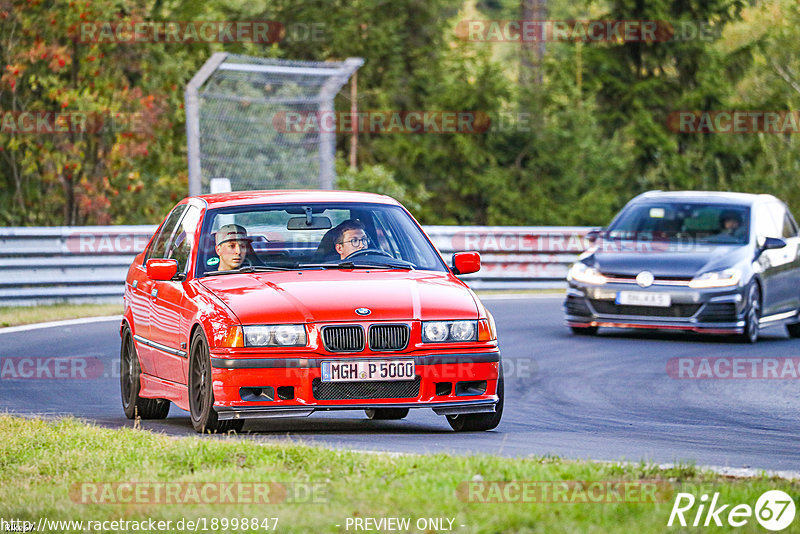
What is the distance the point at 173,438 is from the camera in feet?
28.1

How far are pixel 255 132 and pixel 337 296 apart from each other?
16.2 metres

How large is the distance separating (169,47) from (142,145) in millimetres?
4424

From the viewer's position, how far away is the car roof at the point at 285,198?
10.4 metres

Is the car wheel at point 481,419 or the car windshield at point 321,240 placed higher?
the car windshield at point 321,240

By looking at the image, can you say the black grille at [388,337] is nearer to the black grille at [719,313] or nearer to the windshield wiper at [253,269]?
the windshield wiper at [253,269]

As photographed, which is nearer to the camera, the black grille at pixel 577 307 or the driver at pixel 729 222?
the black grille at pixel 577 307

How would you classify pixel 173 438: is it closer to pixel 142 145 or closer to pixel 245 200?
pixel 245 200

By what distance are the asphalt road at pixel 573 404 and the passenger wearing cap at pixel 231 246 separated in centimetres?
103

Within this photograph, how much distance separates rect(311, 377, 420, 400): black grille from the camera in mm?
8930

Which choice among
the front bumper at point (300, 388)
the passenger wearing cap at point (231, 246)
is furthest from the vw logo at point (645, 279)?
the front bumper at point (300, 388)

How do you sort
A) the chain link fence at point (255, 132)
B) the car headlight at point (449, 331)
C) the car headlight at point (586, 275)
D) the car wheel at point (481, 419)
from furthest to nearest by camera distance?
the chain link fence at point (255, 132) → the car headlight at point (586, 275) → the car wheel at point (481, 419) → the car headlight at point (449, 331)

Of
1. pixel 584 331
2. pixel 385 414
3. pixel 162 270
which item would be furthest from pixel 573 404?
pixel 584 331

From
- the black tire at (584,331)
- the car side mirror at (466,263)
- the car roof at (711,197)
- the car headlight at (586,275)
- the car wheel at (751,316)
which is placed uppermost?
the car side mirror at (466,263)

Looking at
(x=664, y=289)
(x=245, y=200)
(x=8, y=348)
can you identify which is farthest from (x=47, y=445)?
(x=664, y=289)
